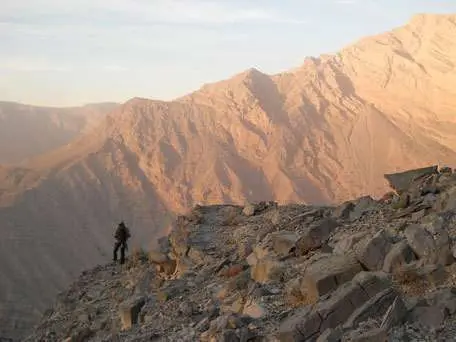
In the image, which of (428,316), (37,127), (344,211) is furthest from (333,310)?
(37,127)

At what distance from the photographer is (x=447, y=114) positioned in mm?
71562

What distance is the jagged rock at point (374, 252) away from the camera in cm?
968

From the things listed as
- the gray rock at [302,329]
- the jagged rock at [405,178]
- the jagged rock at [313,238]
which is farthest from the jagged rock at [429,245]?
the jagged rock at [405,178]

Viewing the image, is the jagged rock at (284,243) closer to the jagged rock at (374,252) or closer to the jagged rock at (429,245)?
the jagged rock at (374,252)

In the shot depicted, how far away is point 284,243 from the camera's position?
1305cm

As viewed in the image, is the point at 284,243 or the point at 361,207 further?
the point at 361,207

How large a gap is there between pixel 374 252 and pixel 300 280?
52.8 inches

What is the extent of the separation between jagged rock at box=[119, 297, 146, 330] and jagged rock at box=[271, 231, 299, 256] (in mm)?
3643

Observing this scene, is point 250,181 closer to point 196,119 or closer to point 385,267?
point 196,119

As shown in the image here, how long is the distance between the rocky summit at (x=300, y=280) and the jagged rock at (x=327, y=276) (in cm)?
2

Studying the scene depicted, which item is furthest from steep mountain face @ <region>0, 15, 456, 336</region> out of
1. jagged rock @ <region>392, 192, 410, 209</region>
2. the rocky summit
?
jagged rock @ <region>392, 192, 410, 209</region>

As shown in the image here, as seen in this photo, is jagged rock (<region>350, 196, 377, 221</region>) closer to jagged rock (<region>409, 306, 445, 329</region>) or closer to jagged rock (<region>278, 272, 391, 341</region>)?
jagged rock (<region>278, 272, 391, 341</region>)

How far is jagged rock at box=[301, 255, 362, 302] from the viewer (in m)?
9.38

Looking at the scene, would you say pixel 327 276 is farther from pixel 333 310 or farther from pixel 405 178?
pixel 405 178
